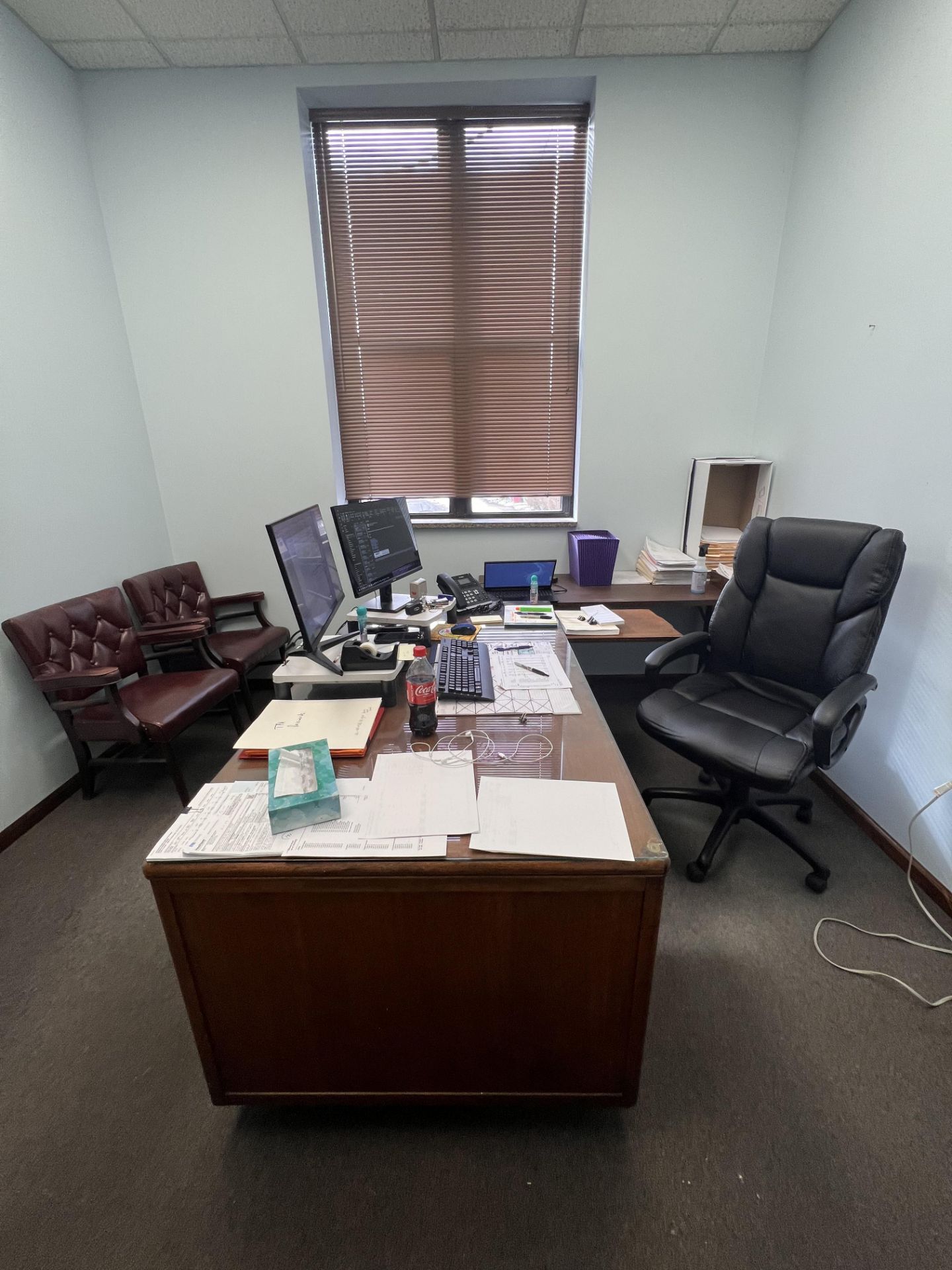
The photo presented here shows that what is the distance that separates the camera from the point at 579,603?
8.52ft

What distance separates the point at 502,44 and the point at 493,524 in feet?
6.94

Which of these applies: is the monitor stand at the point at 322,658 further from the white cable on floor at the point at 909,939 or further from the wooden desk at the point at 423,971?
the white cable on floor at the point at 909,939

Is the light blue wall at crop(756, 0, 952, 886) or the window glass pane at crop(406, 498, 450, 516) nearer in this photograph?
the light blue wall at crop(756, 0, 952, 886)

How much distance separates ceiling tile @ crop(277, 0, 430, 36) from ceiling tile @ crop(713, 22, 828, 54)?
1.33m

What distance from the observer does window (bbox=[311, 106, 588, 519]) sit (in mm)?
2641

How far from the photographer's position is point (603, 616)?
230 centimetres

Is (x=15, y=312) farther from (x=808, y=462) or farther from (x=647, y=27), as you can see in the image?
(x=808, y=462)

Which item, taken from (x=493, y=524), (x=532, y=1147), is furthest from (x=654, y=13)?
(x=532, y=1147)

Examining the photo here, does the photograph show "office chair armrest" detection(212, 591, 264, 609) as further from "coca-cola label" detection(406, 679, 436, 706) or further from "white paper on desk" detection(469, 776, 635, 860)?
"white paper on desk" detection(469, 776, 635, 860)

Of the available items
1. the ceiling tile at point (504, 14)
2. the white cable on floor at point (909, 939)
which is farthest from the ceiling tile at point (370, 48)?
the white cable on floor at point (909, 939)

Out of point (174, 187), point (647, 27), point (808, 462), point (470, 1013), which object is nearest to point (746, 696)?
point (808, 462)

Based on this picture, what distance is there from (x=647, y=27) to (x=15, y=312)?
296cm

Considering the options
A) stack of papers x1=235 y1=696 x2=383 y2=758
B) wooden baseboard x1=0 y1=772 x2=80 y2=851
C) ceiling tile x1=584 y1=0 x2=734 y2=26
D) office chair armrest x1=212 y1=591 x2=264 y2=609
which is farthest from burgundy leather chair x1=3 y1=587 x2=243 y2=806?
ceiling tile x1=584 y1=0 x2=734 y2=26

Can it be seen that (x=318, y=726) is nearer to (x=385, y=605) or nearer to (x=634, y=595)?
(x=385, y=605)
